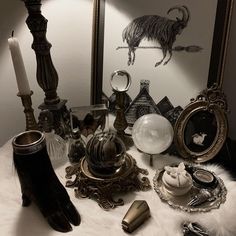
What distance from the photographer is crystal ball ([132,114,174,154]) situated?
0.77m

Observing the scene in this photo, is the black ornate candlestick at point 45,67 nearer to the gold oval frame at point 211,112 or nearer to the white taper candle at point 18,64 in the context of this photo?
the white taper candle at point 18,64

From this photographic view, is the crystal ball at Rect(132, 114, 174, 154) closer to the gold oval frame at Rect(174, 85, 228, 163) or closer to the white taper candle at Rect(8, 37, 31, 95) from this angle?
the gold oval frame at Rect(174, 85, 228, 163)

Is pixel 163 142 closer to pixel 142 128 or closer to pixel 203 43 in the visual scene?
pixel 142 128

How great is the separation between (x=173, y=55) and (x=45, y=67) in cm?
38

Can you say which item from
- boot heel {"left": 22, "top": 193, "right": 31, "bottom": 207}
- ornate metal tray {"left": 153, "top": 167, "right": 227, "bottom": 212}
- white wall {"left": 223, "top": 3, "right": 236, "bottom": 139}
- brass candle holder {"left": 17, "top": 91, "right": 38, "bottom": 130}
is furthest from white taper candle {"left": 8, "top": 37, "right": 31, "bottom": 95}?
white wall {"left": 223, "top": 3, "right": 236, "bottom": 139}

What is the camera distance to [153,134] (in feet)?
2.52

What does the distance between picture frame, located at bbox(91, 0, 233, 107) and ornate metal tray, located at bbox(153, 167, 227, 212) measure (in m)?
0.25

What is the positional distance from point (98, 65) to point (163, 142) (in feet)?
1.16

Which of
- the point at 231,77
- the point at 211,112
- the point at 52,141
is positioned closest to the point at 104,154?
the point at 52,141

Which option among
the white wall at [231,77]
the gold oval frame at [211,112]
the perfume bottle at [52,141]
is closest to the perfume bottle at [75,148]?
the perfume bottle at [52,141]

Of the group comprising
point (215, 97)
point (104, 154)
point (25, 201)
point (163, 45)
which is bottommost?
point (25, 201)

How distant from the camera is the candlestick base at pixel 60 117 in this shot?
871mm

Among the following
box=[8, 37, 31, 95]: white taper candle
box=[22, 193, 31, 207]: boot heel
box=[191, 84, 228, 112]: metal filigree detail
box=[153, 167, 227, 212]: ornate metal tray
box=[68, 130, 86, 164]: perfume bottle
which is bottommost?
box=[22, 193, 31, 207]: boot heel

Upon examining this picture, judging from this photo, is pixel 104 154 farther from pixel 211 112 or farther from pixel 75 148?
pixel 211 112
